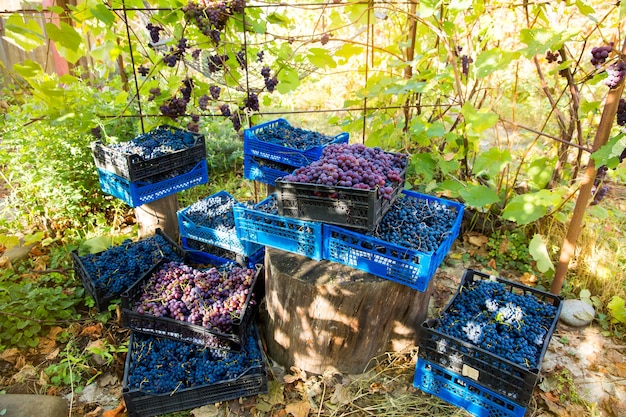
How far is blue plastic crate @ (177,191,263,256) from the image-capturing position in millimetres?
3197

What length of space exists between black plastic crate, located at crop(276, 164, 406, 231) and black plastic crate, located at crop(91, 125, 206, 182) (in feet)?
3.98

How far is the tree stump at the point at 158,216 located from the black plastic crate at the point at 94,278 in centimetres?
24

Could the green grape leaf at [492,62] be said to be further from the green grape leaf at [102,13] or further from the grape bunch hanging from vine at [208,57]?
the green grape leaf at [102,13]

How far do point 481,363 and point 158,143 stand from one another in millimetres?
2772

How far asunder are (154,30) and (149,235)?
68.7 inches

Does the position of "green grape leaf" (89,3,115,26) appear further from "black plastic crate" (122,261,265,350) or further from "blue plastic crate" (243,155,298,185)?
"black plastic crate" (122,261,265,350)

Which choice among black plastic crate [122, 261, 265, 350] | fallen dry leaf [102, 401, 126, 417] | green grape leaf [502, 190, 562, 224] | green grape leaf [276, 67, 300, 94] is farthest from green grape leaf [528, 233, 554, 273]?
fallen dry leaf [102, 401, 126, 417]

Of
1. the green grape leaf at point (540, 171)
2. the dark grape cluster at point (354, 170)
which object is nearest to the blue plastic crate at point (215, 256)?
the dark grape cluster at point (354, 170)

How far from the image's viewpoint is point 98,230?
4.14 m

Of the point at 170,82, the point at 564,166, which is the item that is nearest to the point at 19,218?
the point at 170,82

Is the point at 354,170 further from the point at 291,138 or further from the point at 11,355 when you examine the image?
the point at 11,355

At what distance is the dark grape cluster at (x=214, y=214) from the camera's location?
337cm

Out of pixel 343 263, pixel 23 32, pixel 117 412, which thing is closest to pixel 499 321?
pixel 343 263

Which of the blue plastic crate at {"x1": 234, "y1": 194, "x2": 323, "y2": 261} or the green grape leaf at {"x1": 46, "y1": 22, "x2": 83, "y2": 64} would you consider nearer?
the blue plastic crate at {"x1": 234, "y1": 194, "x2": 323, "y2": 261}
